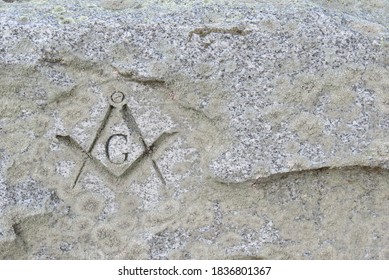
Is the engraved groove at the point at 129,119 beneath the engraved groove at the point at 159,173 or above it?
above

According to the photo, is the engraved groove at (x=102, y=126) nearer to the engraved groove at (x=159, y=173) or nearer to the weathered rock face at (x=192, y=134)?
the weathered rock face at (x=192, y=134)

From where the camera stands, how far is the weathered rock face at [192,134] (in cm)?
167

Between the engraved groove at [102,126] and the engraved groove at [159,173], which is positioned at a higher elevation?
the engraved groove at [102,126]

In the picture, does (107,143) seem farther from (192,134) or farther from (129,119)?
(192,134)

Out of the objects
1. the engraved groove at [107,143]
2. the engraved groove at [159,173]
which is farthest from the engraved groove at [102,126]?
the engraved groove at [159,173]

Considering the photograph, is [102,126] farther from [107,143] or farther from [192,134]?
[192,134]

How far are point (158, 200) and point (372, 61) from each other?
20.9 inches

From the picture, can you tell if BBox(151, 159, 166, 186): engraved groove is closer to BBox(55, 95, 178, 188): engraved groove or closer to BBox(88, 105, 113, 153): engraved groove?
BBox(55, 95, 178, 188): engraved groove

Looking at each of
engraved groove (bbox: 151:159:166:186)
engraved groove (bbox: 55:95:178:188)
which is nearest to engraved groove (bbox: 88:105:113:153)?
engraved groove (bbox: 55:95:178:188)

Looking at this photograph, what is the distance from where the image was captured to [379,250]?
1.70m

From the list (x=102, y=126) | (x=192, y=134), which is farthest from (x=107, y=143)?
(x=192, y=134)

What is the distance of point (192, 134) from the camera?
171 cm

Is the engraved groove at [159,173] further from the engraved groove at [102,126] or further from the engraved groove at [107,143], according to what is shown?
the engraved groove at [102,126]
